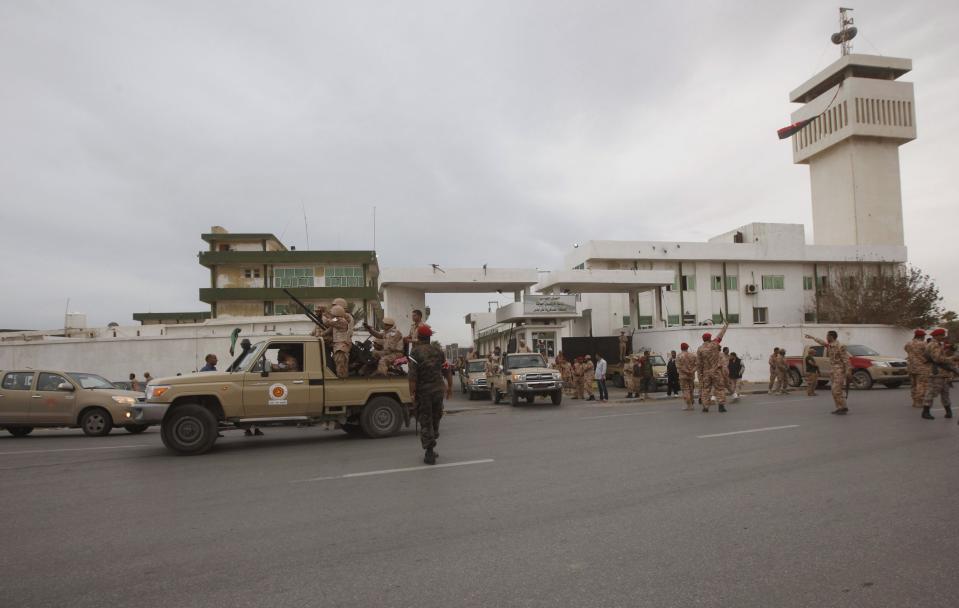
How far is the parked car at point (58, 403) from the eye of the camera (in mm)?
14117

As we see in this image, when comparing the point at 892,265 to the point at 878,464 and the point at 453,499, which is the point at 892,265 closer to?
the point at 878,464

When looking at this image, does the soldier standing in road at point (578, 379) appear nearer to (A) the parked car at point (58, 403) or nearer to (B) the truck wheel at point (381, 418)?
(B) the truck wheel at point (381, 418)

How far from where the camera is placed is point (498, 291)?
39688mm

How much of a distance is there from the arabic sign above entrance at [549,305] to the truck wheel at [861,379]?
51.7 ft

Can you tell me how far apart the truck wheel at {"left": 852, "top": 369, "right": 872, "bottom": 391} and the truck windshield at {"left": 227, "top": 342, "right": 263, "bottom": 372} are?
73.4 feet

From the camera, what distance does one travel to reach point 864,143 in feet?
210

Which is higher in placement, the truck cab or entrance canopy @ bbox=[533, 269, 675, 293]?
entrance canopy @ bbox=[533, 269, 675, 293]

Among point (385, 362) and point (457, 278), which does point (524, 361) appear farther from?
point (457, 278)

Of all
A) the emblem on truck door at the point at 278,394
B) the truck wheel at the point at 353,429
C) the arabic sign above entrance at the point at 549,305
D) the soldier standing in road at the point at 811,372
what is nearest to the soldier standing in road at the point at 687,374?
the soldier standing in road at the point at 811,372

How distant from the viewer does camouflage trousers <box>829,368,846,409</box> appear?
13715 mm

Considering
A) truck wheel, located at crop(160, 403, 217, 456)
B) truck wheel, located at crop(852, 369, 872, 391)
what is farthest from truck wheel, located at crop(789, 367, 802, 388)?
truck wheel, located at crop(160, 403, 217, 456)

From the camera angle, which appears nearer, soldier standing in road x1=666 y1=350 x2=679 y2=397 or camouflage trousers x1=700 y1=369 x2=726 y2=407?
camouflage trousers x1=700 y1=369 x2=726 y2=407

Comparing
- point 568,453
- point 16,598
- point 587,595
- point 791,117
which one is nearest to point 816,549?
point 587,595

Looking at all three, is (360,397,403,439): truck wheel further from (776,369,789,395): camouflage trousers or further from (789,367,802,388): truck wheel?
(789,367,802,388): truck wheel
